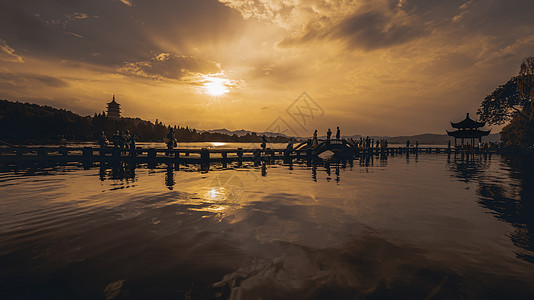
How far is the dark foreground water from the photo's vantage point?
3680 mm

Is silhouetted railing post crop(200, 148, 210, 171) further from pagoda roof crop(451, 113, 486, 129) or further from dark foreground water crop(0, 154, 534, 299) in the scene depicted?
pagoda roof crop(451, 113, 486, 129)

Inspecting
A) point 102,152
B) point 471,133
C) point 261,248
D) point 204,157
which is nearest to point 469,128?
point 471,133

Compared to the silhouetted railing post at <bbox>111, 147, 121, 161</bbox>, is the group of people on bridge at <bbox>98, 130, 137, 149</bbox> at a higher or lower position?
higher

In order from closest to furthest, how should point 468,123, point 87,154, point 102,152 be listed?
point 87,154, point 102,152, point 468,123

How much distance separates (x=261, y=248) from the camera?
5.13 metres

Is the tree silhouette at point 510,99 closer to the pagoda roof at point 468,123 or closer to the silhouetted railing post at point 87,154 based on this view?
the pagoda roof at point 468,123

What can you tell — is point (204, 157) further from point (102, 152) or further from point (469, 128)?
point (469, 128)

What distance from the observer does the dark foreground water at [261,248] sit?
368 cm

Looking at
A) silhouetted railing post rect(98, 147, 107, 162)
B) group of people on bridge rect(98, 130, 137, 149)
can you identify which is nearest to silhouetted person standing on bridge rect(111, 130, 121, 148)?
group of people on bridge rect(98, 130, 137, 149)

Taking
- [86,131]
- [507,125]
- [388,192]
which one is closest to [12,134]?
[86,131]

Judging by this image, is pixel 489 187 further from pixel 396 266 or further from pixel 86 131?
pixel 86 131

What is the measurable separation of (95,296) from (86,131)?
177529mm

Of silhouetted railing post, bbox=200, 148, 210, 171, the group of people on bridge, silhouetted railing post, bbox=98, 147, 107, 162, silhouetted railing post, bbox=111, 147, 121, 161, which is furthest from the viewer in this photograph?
the group of people on bridge

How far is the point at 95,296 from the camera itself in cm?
344
